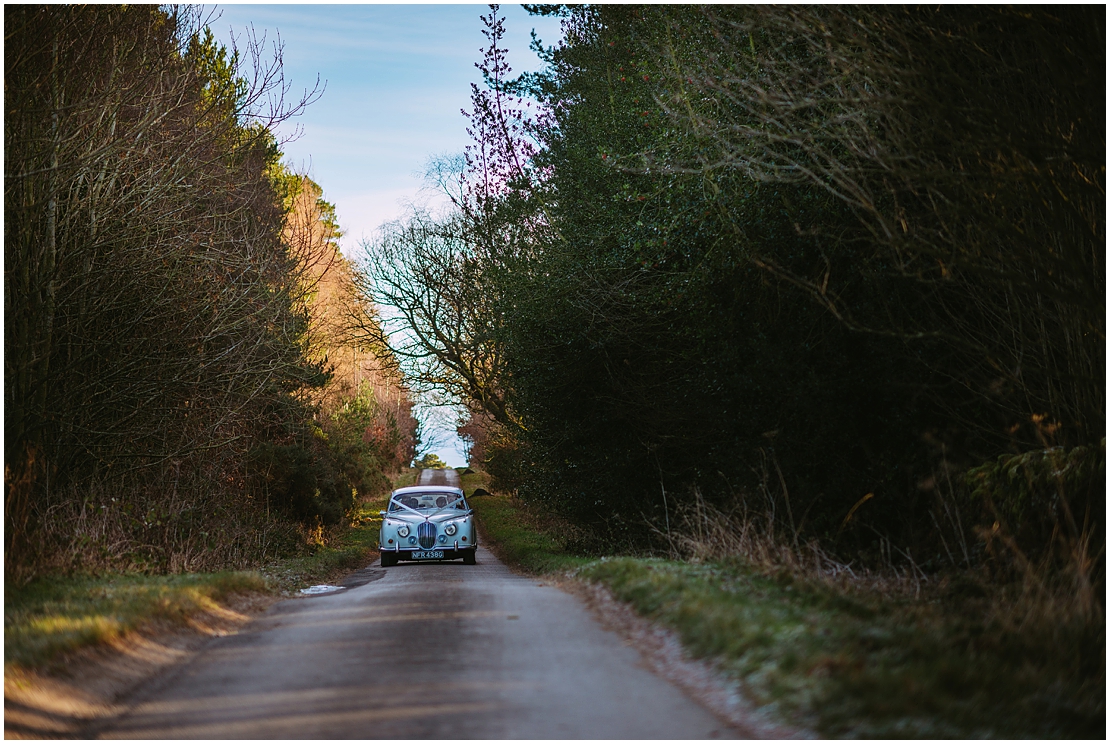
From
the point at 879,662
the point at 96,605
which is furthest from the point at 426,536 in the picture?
the point at 879,662

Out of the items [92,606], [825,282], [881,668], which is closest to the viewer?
[881,668]

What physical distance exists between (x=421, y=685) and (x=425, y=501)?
1596cm

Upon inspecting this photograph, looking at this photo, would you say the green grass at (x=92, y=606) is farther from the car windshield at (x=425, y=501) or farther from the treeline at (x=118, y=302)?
the car windshield at (x=425, y=501)

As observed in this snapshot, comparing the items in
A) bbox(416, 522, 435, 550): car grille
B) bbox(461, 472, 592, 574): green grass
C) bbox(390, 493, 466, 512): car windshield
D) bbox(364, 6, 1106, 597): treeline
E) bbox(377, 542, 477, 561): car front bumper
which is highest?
bbox(364, 6, 1106, 597): treeline

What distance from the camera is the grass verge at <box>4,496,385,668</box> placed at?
7512 millimetres

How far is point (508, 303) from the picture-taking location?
22594mm

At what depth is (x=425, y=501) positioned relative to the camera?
73.6ft

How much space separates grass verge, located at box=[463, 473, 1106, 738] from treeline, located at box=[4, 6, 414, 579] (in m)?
7.66

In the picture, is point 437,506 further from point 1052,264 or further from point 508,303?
point 1052,264

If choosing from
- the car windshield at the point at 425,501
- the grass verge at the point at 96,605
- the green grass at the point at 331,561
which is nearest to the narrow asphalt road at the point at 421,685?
the grass verge at the point at 96,605

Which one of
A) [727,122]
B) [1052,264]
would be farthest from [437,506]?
[1052,264]

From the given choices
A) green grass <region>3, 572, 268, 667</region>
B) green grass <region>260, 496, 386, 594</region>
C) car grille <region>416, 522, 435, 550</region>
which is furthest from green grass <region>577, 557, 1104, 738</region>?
car grille <region>416, 522, 435, 550</region>

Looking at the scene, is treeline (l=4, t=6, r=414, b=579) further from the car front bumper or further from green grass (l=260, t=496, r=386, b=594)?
the car front bumper

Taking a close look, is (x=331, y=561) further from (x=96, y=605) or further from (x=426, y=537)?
(x=96, y=605)
